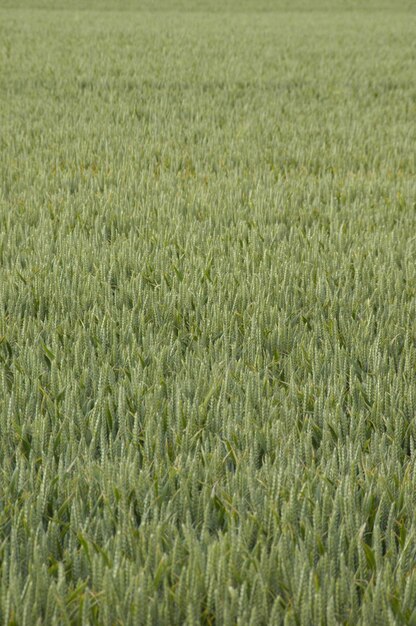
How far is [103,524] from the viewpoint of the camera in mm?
1272

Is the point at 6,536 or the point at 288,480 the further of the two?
the point at 288,480

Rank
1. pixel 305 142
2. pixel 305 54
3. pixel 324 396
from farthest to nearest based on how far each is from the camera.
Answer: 1. pixel 305 54
2. pixel 305 142
3. pixel 324 396

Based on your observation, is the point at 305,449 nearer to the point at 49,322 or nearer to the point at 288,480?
the point at 288,480

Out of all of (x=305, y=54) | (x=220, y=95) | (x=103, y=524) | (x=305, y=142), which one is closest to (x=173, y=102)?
(x=220, y=95)

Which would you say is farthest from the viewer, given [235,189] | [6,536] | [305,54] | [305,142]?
[305,54]

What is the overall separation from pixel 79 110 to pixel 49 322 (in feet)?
13.9

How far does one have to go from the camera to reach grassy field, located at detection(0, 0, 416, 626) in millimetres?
1164

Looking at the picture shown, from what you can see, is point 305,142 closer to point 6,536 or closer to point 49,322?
point 49,322

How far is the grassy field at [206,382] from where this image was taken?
116 centimetres

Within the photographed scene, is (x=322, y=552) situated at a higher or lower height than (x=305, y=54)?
lower

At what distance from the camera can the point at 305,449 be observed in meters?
1.50

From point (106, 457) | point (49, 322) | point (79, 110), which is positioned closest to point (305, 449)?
point (106, 457)

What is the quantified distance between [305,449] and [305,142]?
381 centimetres

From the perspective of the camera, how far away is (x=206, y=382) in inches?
71.2
